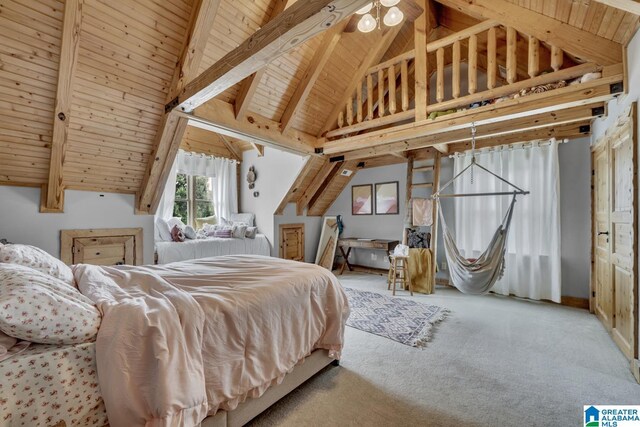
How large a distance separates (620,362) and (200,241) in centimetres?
490

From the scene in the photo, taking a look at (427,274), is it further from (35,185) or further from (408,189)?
(35,185)

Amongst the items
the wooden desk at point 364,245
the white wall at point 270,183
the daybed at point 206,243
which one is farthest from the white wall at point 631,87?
the daybed at point 206,243

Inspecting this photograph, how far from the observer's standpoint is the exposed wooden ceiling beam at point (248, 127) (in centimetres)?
307

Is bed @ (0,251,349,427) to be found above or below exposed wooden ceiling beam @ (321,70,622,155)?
below

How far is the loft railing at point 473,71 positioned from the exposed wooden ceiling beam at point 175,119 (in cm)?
224

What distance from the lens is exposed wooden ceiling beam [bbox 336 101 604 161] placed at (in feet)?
9.44

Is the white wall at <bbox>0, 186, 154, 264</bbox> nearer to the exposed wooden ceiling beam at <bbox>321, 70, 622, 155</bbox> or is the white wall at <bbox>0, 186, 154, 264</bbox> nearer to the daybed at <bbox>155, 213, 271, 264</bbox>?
the daybed at <bbox>155, 213, 271, 264</bbox>

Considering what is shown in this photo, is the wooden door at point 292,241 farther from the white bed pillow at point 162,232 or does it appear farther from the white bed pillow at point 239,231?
the white bed pillow at point 162,232

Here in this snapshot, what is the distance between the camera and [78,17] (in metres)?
2.06

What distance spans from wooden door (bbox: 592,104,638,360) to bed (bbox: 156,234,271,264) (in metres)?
4.57

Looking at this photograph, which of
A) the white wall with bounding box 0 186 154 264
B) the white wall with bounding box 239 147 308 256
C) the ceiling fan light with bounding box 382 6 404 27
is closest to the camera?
the ceiling fan light with bounding box 382 6 404 27

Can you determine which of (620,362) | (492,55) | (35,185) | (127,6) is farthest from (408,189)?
(35,185)

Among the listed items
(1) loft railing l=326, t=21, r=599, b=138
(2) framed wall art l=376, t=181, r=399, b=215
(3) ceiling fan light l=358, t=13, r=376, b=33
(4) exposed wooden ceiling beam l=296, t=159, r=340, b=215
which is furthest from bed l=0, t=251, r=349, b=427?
(2) framed wall art l=376, t=181, r=399, b=215

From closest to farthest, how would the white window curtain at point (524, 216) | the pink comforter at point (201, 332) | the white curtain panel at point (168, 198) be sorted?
the pink comforter at point (201, 332), the white window curtain at point (524, 216), the white curtain panel at point (168, 198)
